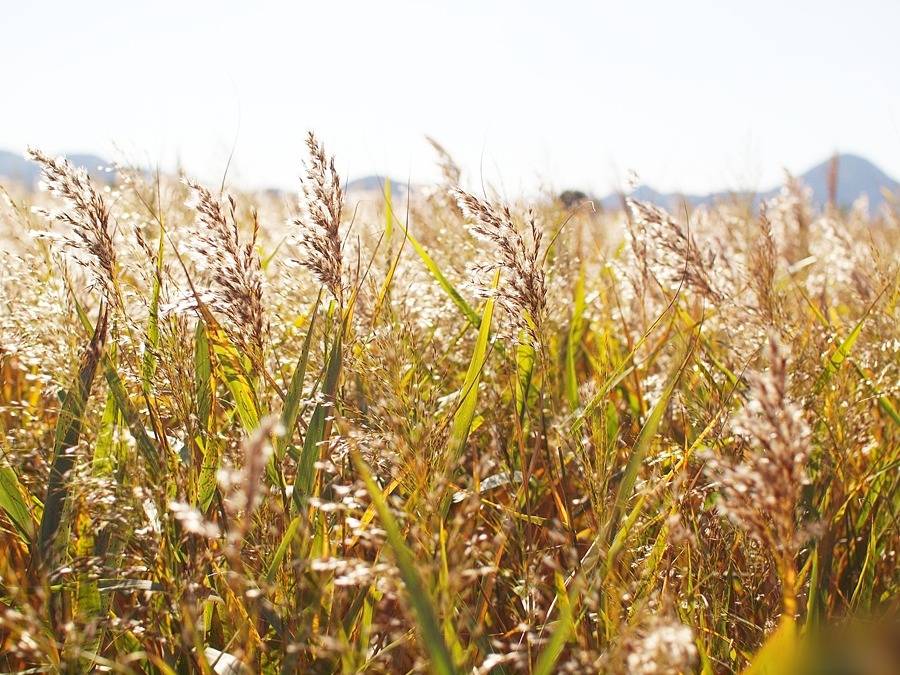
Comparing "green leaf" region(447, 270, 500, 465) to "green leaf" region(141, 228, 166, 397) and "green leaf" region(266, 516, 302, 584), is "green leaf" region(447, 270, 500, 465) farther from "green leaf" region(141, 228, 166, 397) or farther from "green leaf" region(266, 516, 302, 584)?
"green leaf" region(141, 228, 166, 397)

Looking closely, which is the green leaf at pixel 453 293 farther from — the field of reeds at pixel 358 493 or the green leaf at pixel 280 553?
the green leaf at pixel 280 553

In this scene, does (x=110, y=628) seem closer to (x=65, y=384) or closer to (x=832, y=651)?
(x=65, y=384)

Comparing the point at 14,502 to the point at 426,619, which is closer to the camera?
the point at 426,619

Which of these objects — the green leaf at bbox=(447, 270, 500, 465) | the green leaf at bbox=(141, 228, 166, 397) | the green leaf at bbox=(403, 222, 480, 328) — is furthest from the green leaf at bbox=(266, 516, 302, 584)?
the green leaf at bbox=(403, 222, 480, 328)

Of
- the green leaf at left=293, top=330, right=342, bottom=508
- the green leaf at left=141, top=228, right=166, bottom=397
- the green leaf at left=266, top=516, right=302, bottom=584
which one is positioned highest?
the green leaf at left=141, top=228, right=166, bottom=397

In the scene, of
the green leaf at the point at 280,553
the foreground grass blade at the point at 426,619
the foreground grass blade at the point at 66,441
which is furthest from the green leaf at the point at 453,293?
the foreground grass blade at the point at 426,619

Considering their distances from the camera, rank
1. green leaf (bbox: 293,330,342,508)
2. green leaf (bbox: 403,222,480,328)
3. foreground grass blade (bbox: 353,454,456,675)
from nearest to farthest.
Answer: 1. foreground grass blade (bbox: 353,454,456,675)
2. green leaf (bbox: 293,330,342,508)
3. green leaf (bbox: 403,222,480,328)

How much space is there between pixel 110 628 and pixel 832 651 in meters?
1.11

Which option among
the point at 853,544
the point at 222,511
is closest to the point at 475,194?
the point at 222,511

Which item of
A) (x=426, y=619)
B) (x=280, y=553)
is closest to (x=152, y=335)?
(x=280, y=553)

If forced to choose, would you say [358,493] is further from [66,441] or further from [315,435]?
[66,441]

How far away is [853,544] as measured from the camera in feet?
5.01

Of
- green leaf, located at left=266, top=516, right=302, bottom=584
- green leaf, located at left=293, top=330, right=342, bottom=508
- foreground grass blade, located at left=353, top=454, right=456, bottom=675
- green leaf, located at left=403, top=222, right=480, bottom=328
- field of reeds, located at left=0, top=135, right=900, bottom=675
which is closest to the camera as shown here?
foreground grass blade, located at left=353, top=454, right=456, bottom=675

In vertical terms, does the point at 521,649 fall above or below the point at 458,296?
below
